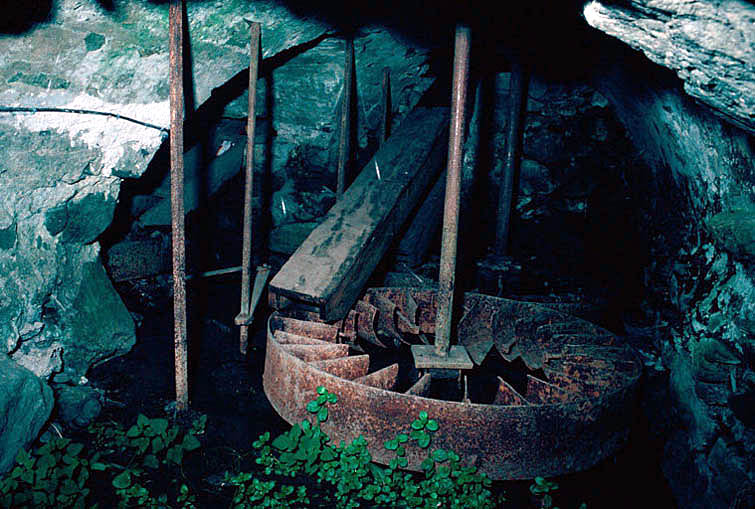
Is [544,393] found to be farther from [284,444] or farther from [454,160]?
[284,444]

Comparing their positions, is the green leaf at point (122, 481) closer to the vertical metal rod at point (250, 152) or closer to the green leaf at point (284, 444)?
the green leaf at point (284, 444)

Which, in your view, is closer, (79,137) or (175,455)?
(175,455)

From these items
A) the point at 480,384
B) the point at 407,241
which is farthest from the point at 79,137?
the point at 480,384

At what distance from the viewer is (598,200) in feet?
19.7

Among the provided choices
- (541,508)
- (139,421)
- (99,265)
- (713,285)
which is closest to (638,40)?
(713,285)

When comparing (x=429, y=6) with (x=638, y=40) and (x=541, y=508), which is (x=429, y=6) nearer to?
(x=638, y=40)

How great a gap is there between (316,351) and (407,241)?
270 centimetres

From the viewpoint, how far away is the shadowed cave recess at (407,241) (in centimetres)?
281

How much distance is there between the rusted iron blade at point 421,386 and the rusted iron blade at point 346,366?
0.37m

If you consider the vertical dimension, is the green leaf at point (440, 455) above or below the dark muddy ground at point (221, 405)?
above

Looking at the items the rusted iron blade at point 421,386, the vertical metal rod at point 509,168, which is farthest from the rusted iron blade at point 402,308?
the vertical metal rod at point 509,168

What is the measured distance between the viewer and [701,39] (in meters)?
2.05

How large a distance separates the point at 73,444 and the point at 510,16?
4960 mm

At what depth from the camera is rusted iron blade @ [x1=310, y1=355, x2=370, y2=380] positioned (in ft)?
10.3
